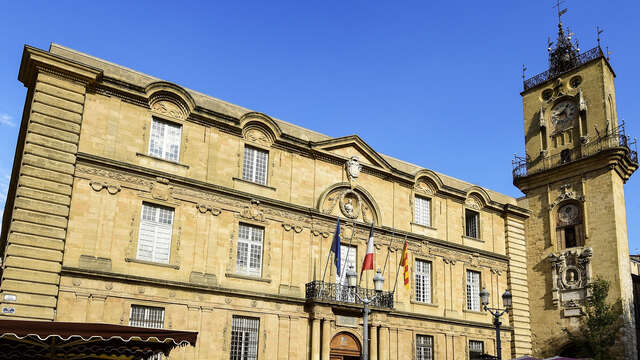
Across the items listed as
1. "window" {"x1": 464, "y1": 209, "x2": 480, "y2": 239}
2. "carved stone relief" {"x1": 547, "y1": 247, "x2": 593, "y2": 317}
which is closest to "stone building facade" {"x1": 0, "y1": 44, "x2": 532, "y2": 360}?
"window" {"x1": 464, "y1": 209, "x2": 480, "y2": 239}

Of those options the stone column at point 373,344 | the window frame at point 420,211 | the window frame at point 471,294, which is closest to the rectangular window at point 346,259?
the stone column at point 373,344

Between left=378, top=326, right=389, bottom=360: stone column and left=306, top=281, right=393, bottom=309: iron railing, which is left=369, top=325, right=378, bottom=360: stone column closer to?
left=378, top=326, right=389, bottom=360: stone column

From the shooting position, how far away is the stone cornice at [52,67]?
57.4ft

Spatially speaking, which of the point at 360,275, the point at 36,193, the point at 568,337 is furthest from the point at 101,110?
the point at 568,337

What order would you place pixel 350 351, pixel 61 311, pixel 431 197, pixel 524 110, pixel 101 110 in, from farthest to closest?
pixel 524 110
pixel 431 197
pixel 350 351
pixel 101 110
pixel 61 311

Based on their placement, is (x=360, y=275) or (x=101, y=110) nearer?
(x=101, y=110)


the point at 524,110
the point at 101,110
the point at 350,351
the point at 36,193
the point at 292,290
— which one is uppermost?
the point at 524,110

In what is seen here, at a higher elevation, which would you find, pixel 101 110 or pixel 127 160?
pixel 101 110

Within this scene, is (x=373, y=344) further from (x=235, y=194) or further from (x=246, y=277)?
(x=235, y=194)

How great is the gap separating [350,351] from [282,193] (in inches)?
256

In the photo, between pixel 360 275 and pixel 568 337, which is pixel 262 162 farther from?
pixel 568 337

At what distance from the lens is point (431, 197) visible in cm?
2722

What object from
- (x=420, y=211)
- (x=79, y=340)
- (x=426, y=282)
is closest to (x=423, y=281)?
(x=426, y=282)

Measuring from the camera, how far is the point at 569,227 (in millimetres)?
30500
